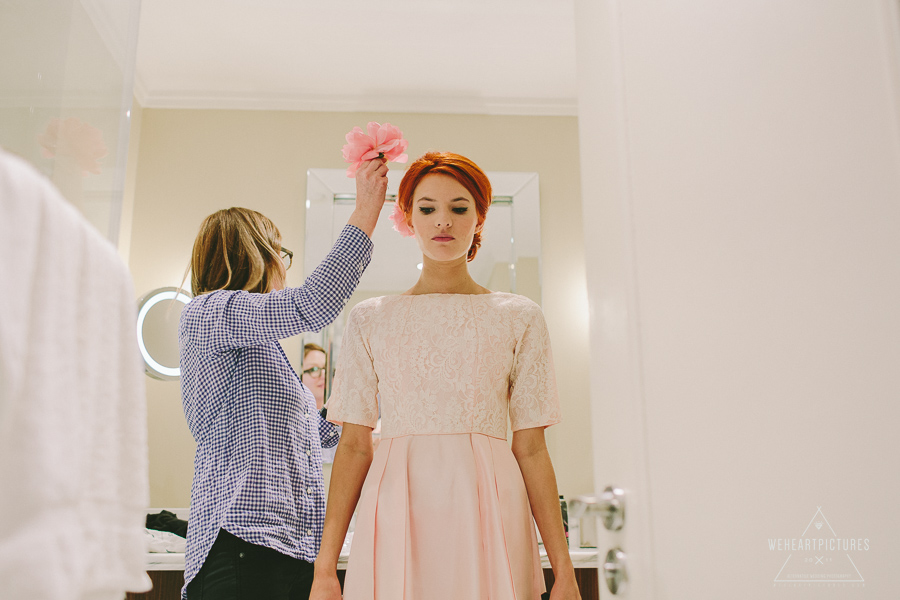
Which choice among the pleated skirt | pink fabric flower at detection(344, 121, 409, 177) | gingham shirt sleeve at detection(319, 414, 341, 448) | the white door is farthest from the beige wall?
the white door

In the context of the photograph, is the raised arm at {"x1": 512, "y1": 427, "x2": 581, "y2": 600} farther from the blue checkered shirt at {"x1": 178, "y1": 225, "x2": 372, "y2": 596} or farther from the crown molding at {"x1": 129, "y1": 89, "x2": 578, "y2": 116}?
the crown molding at {"x1": 129, "y1": 89, "x2": 578, "y2": 116}

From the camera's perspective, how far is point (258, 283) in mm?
1477

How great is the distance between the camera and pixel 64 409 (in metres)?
0.49

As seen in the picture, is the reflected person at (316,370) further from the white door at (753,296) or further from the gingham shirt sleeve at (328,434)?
the white door at (753,296)

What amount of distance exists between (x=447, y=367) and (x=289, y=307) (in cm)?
34

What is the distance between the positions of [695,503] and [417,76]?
227 centimetres

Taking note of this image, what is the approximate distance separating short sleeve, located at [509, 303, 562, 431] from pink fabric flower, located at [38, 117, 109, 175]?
764 millimetres

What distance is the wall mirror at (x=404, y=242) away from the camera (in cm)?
244

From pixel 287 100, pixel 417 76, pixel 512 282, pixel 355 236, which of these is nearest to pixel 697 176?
pixel 355 236

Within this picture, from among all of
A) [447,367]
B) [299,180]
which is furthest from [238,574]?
[299,180]

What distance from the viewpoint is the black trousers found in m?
1.21

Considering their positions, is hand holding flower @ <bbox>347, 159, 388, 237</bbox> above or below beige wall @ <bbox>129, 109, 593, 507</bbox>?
below

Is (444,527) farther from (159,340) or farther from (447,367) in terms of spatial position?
(159,340)

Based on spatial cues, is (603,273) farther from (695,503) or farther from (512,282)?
(512,282)
